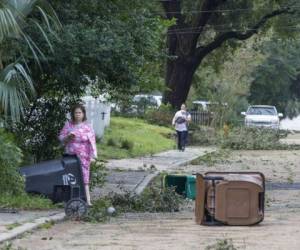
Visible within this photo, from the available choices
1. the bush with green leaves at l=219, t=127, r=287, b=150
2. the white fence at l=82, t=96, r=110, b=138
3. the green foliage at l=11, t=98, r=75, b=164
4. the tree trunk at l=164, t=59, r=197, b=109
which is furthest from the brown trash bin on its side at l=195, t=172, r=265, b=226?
the tree trunk at l=164, t=59, r=197, b=109

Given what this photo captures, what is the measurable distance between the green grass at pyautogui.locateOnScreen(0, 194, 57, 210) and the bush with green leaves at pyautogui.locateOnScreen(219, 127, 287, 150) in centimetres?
2363

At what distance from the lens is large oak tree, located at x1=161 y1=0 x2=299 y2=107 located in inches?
1502

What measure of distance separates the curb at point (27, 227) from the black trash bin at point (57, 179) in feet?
2.42

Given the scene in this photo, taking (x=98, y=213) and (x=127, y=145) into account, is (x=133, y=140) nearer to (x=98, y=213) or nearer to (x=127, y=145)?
(x=127, y=145)

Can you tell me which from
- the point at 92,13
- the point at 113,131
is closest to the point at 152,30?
the point at 92,13

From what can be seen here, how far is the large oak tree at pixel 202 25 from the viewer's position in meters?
38.2

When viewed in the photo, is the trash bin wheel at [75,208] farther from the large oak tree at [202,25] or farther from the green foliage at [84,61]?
the large oak tree at [202,25]

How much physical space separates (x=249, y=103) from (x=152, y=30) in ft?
189

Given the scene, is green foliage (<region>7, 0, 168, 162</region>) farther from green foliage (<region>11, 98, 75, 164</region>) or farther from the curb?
the curb

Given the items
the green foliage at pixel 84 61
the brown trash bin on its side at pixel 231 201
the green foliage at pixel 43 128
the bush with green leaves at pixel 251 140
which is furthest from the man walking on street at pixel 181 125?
the brown trash bin on its side at pixel 231 201

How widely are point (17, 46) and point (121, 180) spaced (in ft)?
20.8

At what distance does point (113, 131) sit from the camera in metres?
33.6

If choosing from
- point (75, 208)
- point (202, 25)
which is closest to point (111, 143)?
point (202, 25)

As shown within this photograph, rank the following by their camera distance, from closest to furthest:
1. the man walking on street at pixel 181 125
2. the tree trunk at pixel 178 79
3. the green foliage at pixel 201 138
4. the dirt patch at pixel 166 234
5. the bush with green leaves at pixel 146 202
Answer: the dirt patch at pixel 166 234 → the bush with green leaves at pixel 146 202 → the man walking on street at pixel 181 125 → the green foliage at pixel 201 138 → the tree trunk at pixel 178 79
